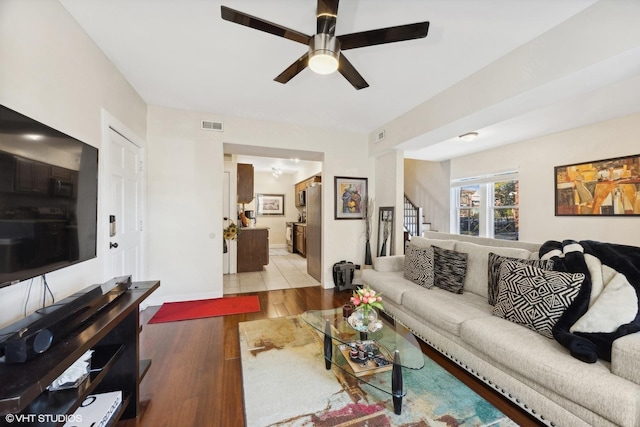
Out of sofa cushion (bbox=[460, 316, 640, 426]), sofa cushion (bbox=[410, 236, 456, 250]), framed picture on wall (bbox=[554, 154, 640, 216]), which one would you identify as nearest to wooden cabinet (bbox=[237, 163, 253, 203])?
sofa cushion (bbox=[410, 236, 456, 250])

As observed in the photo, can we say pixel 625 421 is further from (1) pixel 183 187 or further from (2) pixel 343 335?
(1) pixel 183 187

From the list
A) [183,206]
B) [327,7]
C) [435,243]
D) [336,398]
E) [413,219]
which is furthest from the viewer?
[413,219]

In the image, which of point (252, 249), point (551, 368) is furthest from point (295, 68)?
point (252, 249)

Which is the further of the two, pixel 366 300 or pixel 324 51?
pixel 366 300

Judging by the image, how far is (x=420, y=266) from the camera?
289 centimetres

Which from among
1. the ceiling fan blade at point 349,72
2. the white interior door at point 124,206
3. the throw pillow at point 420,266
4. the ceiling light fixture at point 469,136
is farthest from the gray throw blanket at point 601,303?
the white interior door at point 124,206

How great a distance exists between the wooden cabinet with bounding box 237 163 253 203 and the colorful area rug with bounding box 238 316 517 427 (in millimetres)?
3770

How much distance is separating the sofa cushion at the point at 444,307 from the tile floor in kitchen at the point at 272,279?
2242 mm

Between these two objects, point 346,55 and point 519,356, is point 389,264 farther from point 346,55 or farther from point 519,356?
point 346,55

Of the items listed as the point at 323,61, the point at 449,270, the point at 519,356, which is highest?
the point at 323,61

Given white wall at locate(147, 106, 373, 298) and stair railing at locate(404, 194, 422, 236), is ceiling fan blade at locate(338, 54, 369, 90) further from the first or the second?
stair railing at locate(404, 194, 422, 236)

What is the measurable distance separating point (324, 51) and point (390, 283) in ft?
7.72

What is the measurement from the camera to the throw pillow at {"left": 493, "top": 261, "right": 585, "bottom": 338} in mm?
1715

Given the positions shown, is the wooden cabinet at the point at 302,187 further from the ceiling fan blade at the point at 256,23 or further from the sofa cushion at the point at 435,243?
the ceiling fan blade at the point at 256,23
